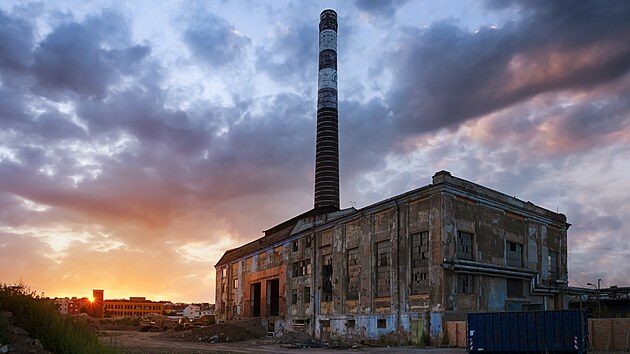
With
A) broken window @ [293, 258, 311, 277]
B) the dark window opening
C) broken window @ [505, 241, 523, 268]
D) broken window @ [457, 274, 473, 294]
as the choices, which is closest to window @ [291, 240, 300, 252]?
broken window @ [293, 258, 311, 277]

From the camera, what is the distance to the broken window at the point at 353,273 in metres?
38.2

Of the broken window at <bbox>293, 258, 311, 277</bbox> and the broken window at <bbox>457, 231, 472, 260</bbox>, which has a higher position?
the broken window at <bbox>457, 231, 472, 260</bbox>

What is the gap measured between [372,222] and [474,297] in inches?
305

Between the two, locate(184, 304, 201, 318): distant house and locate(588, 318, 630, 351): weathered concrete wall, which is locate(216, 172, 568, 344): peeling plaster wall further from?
locate(184, 304, 201, 318): distant house

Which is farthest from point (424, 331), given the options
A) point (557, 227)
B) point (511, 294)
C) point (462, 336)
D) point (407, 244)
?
point (557, 227)

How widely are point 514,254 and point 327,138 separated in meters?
27.6

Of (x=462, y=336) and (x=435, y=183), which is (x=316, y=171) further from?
(x=462, y=336)

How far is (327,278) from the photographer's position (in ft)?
138

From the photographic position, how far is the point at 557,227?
4166cm

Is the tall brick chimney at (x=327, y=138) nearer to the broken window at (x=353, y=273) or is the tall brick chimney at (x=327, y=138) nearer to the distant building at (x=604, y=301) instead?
the broken window at (x=353, y=273)

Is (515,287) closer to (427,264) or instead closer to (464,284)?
(464,284)

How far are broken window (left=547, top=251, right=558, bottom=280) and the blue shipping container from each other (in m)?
17.7

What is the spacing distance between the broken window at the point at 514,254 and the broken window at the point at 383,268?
23.6 feet

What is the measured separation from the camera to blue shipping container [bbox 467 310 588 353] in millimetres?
22141
